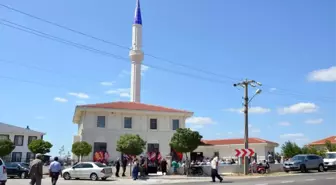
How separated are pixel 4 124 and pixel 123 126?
28790 millimetres

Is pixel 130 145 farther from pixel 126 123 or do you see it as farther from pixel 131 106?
pixel 131 106

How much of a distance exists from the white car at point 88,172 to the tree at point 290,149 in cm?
4369

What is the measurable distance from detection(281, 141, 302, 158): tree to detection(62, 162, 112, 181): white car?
43.7m

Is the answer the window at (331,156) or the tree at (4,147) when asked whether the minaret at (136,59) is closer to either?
the tree at (4,147)

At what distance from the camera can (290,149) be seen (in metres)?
64.1

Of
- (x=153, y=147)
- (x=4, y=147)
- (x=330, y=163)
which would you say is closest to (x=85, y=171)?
(x=153, y=147)

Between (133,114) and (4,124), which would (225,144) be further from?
(4,124)

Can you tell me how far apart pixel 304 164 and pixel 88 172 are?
18098 millimetres

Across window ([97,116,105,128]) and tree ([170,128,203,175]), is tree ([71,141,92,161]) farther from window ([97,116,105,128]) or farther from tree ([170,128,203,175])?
tree ([170,128,203,175])

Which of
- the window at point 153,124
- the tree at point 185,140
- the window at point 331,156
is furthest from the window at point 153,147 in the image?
the window at point 331,156

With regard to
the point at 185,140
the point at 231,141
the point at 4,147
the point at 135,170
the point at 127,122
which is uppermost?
the point at 127,122

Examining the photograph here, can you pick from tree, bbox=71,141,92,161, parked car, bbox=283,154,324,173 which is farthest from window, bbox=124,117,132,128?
parked car, bbox=283,154,324,173

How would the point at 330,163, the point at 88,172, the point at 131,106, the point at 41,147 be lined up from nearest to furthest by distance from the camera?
the point at 88,172 → the point at 330,163 → the point at 41,147 → the point at 131,106

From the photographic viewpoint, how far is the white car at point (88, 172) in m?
26.2
